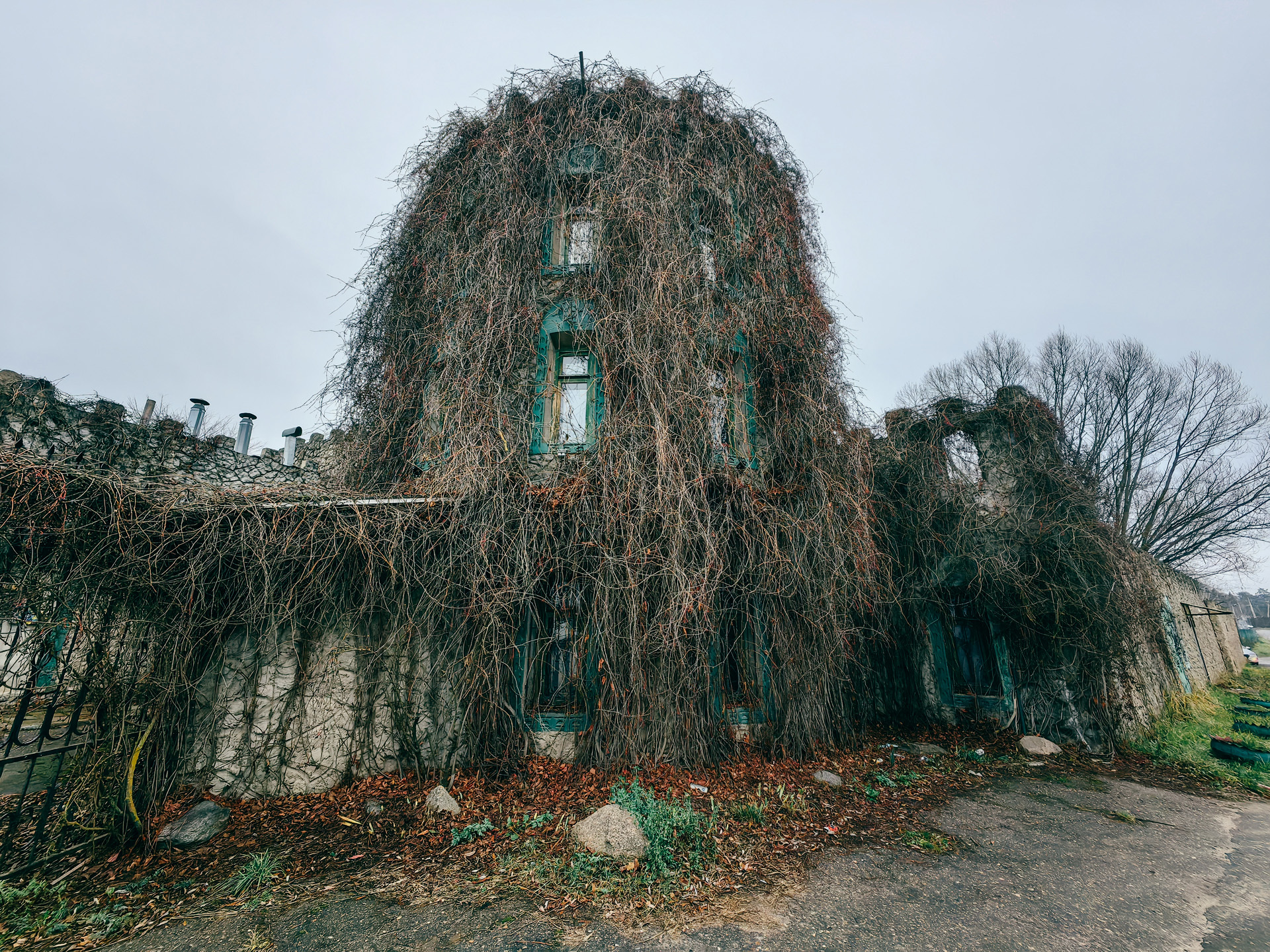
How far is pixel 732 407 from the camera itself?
7422 millimetres

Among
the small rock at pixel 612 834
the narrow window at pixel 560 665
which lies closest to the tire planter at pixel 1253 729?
the small rock at pixel 612 834

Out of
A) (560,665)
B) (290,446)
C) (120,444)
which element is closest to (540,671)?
(560,665)

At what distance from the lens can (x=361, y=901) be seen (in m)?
4.00

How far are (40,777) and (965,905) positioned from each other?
9.86 m

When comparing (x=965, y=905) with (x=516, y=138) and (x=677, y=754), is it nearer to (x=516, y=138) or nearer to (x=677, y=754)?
(x=677, y=754)

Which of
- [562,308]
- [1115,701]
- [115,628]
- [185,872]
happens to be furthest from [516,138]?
[1115,701]

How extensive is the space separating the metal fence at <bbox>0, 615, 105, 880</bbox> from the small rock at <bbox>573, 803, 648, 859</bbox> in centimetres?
439

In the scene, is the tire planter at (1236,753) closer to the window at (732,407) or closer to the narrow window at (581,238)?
the window at (732,407)

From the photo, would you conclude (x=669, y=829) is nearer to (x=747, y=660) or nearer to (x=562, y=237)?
(x=747, y=660)

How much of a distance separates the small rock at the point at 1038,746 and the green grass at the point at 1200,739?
126 cm

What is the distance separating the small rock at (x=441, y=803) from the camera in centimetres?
539

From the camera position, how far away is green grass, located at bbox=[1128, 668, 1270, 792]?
22.3ft

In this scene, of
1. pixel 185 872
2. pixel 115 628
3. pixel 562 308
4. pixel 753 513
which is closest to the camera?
pixel 185 872

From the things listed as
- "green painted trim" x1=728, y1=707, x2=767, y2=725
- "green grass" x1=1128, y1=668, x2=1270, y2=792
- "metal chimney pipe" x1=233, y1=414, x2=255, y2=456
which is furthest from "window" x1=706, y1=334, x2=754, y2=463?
"metal chimney pipe" x1=233, y1=414, x2=255, y2=456
